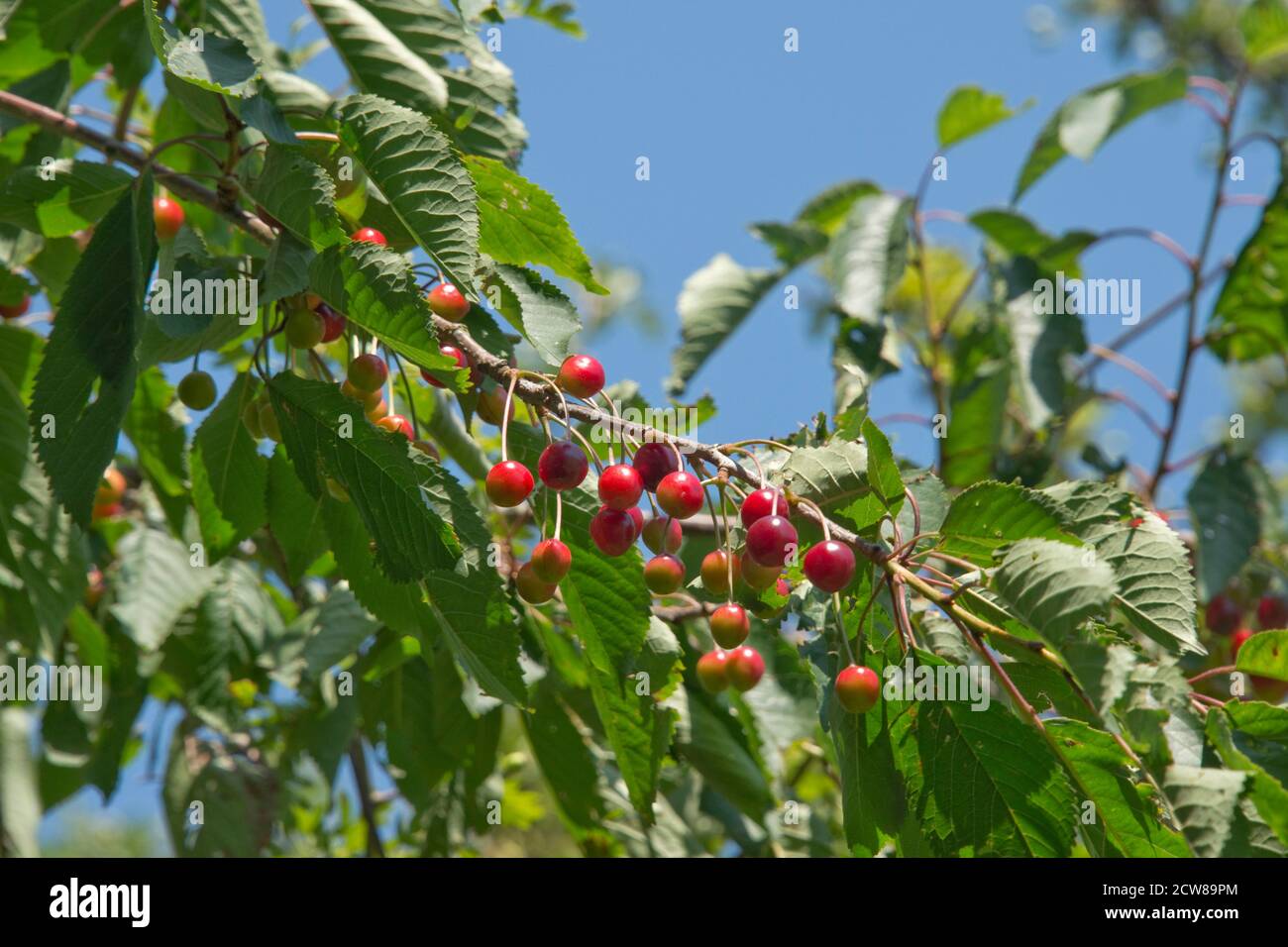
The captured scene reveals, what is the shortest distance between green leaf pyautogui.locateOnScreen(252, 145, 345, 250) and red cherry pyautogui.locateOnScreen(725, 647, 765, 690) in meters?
0.79

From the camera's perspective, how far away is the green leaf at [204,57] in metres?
1.69

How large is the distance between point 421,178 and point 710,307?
1.84 meters

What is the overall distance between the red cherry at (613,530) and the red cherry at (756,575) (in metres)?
0.16

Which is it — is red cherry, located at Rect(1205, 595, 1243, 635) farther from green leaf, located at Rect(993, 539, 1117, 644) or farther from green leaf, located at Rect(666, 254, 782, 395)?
green leaf, located at Rect(993, 539, 1117, 644)

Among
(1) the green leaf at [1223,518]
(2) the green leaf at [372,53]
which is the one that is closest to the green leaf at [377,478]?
(2) the green leaf at [372,53]

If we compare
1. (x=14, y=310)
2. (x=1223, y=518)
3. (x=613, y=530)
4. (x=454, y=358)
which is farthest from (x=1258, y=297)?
(x=14, y=310)

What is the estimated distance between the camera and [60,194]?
6.88 feet

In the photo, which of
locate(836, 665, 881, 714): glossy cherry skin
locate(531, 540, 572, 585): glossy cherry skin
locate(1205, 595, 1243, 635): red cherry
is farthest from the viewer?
locate(1205, 595, 1243, 635): red cherry

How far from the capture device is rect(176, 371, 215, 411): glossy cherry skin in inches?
86.5

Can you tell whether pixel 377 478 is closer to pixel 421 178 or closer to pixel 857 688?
pixel 421 178

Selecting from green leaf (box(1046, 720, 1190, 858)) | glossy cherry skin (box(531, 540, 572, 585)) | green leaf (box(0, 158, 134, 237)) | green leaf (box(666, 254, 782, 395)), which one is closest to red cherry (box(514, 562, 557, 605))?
glossy cherry skin (box(531, 540, 572, 585))

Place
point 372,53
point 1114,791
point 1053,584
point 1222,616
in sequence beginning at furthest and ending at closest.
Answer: point 1222,616
point 372,53
point 1114,791
point 1053,584

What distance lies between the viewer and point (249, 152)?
1.96 metres

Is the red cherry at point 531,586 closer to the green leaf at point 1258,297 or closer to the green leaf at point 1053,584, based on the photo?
the green leaf at point 1053,584
